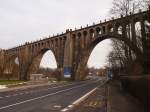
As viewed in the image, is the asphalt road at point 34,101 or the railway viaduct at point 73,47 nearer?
the asphalt road at point 34,101

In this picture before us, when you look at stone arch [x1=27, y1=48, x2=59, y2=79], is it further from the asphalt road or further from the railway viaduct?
the asphalt road

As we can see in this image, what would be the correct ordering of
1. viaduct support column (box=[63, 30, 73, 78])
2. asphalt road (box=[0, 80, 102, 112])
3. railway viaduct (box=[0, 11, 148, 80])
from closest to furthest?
1. asphalt road (box=[0, 80, 102, 112])
2. railway viaduct (box=[0, 11, 148, 80])
3. viaduct support column (box=[63, 30, 73, 78])

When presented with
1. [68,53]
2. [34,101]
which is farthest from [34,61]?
[34,101]

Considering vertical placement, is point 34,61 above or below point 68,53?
below

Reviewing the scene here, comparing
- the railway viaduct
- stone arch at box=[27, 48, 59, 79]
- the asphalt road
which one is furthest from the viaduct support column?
the asphalt road

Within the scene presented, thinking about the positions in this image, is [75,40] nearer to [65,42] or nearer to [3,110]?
[65,42]

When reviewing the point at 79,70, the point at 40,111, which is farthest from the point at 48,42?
the point at 40,111

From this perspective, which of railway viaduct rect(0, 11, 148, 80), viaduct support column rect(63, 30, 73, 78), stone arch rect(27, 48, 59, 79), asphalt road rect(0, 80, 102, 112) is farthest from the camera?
stone arch rect(27, 48, 59, 79)

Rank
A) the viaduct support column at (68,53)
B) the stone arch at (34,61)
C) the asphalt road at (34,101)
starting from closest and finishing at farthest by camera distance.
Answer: the asphalt road at (34,101)
the viaduct support column at (68,53)
the stone arch at (34,61)

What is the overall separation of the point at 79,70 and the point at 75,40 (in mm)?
9305

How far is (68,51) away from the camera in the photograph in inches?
3201

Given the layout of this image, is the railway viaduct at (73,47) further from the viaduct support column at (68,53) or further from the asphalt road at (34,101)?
the asphalt road at (34,101)

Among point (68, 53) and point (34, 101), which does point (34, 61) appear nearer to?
point (68, 53)

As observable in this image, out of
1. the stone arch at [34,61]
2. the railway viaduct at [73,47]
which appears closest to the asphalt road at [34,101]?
the railway viaduct at [73,47]
